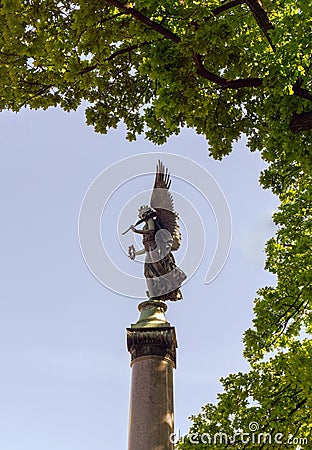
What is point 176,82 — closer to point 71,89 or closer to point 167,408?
point 71,89

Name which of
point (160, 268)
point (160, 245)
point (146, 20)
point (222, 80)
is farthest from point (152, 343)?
point (146, 20)

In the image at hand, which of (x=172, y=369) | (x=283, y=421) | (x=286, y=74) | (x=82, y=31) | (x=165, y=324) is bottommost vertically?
(x=283, y=421)

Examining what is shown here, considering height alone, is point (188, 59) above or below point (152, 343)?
above

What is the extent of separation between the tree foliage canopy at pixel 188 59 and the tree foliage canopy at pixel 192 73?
1cm

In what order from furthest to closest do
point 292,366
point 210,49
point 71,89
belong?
1. point 292,366
2. point 71,89
3. point 210,49

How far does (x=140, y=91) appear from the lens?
25.6 ft

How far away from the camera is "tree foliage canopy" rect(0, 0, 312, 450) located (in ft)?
18.4

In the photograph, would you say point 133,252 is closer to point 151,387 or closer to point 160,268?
point 160,268

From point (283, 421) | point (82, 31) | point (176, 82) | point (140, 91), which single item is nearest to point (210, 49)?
point (176, 82)

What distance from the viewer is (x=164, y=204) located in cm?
1200

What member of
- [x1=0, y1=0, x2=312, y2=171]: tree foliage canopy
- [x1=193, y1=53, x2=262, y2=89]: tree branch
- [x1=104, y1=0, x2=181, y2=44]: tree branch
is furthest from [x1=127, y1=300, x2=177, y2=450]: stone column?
[x1=104, y1=0, x2=181, y2=44]: tree branch

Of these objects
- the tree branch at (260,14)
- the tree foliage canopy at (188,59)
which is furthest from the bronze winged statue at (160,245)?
the tree branch at (260,14)

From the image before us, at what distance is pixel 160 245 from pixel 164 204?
123 cm

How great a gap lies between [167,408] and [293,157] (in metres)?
4.58
